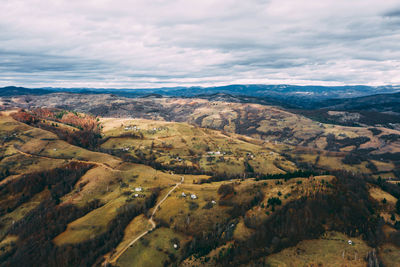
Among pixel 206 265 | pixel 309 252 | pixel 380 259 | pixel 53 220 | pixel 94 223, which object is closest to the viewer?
pixel 380 259

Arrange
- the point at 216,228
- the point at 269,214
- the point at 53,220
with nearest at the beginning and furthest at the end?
the point at 269,214 < the point at 216,228 < the point at 53,220

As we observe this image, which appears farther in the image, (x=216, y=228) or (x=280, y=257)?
(x=216, y=228)

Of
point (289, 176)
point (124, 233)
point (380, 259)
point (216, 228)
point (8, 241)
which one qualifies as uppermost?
point (289, 176)

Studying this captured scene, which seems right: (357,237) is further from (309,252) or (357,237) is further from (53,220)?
(53,220)

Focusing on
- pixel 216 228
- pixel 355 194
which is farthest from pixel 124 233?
pixel 355 194

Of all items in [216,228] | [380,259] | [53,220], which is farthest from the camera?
[53,220]

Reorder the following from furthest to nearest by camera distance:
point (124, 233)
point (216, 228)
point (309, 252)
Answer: point (124, 233), point (216, 228), point (309, 252)

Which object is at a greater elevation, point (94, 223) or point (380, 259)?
point (380, 259)

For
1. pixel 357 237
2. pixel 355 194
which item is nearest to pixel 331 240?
pixel 357 237

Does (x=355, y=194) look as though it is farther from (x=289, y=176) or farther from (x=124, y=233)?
(x=124, y=233)
